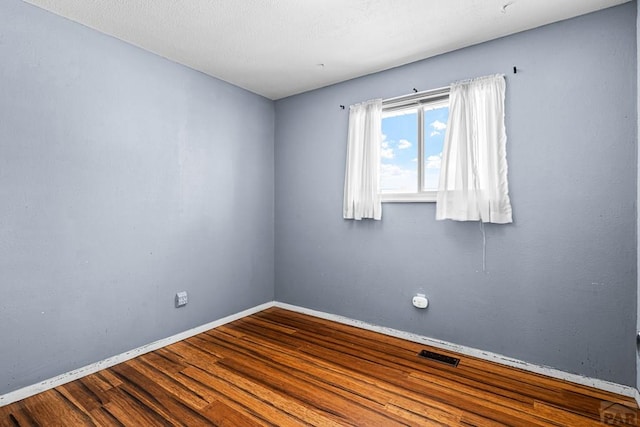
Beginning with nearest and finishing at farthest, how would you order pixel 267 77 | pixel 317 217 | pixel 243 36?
1. pixel 243 36
2. pixel 267 77
3. pixel 317 217

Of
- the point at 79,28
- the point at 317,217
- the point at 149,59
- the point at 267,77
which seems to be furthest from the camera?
the point at 317,217

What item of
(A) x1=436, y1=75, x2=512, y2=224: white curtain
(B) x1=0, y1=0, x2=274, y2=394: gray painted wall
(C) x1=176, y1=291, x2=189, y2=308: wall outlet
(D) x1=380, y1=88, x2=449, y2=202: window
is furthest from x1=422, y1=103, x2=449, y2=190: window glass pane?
(C) x1=176, y1=291, x2=189, y2=308: wall outlet

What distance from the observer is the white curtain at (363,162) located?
2.98m

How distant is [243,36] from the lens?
2418 mm

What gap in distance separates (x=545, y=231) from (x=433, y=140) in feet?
3.61

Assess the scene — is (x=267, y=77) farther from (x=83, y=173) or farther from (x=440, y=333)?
(x=440, y=333)

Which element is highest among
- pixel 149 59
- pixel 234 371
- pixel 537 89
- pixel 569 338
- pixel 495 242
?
pixel 149 59

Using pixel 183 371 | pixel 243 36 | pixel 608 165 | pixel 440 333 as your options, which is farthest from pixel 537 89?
pixel 183 371

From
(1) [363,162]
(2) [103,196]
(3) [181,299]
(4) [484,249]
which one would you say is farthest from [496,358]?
(2) [103,196]

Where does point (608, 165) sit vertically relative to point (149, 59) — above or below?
below

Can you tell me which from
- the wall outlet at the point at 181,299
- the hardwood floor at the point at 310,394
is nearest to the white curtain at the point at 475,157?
the hardwood floor at the point at 310,394

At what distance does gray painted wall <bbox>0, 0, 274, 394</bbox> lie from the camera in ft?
6.47

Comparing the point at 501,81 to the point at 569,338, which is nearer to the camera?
the point at 569,338

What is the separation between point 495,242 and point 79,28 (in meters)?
3.38
